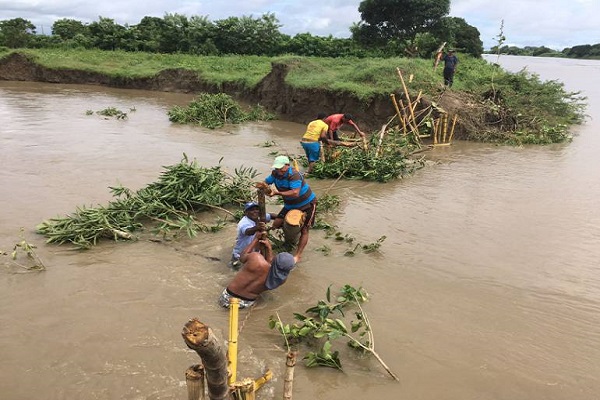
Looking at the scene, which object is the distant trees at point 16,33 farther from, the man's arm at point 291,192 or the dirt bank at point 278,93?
the man's arm at point 291,192

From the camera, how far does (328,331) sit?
376 centimetres

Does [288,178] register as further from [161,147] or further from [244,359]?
[161,147]

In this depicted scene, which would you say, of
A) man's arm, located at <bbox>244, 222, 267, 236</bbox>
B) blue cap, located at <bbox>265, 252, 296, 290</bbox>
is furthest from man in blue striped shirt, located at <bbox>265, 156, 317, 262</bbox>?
blue cap, located at <bbox>265, 252, 296, 290</bbox>

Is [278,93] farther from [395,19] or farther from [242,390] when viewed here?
[242,390]

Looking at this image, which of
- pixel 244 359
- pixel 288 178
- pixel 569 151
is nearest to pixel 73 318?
pixel 244 359

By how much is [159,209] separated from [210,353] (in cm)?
455

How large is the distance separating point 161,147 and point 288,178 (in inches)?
262

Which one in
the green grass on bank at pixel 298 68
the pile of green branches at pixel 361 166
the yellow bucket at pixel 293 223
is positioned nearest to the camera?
the yellow bucket at pixel 293 223

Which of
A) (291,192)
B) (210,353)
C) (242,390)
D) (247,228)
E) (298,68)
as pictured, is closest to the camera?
(210,353)

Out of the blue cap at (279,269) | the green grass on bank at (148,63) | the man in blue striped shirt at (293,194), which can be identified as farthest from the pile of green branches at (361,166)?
the green grass on bank at (148,63)

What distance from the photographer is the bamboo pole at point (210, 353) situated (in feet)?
6.70

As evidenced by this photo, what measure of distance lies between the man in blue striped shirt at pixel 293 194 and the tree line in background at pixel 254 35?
21230mm

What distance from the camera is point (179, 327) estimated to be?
414 cm

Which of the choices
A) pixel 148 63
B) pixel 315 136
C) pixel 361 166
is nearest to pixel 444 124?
pixel 361 166
